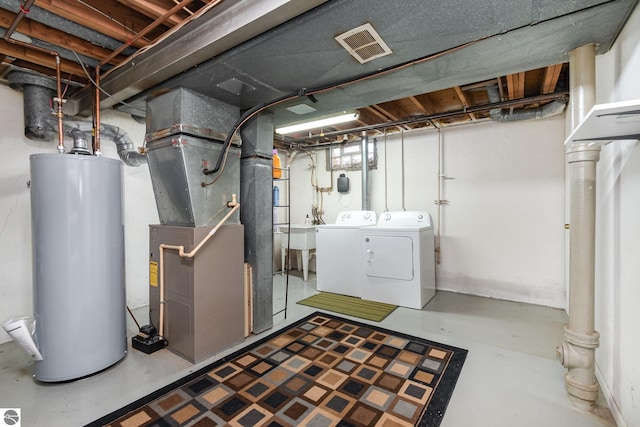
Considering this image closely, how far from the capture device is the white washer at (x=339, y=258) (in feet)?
13.6

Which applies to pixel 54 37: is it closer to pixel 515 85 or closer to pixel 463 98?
pixel 463 98

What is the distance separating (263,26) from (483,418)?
2678mm

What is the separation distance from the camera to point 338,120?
3525 mm

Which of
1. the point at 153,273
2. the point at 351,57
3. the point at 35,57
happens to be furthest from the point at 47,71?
the point at 351,57

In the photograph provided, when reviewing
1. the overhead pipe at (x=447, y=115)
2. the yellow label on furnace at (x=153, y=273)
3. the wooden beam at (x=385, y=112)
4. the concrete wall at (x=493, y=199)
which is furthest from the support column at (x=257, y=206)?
the concrete wall at (x=493, y=199)

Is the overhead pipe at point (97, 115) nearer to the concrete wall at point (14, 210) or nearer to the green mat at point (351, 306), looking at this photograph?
the concrete wall at point (14, 210)

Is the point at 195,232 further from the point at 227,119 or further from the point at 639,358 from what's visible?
the point at 639,358

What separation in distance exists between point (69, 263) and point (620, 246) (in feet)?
11.9

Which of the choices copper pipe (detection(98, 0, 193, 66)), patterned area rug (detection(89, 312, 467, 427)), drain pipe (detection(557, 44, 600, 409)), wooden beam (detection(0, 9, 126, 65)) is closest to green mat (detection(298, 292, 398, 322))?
patterned area rug (detection(89, 312, 467, 427))

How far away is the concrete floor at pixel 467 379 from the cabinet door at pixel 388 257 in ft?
1.92

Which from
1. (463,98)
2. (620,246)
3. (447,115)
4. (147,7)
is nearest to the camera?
(620,246)

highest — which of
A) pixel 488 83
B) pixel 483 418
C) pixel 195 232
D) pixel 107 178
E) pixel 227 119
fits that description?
pixel 488 83

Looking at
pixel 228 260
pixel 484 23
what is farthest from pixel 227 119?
pixel 484 23

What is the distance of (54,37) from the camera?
2143 mm
